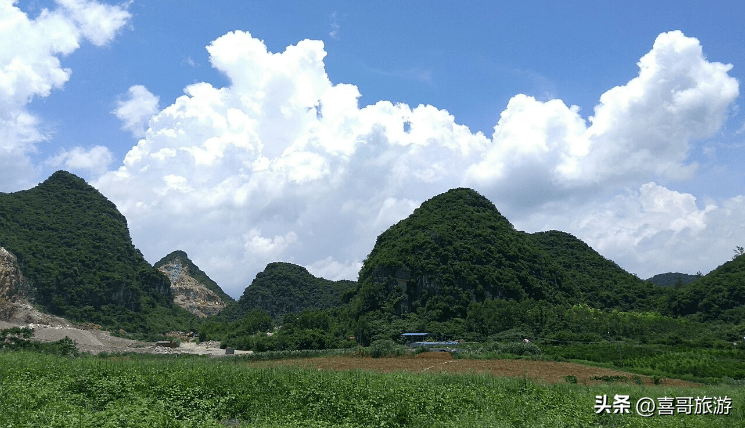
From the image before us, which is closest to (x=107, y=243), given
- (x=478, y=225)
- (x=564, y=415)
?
(x=478, y=225)

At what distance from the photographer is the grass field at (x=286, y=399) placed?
11.2 m

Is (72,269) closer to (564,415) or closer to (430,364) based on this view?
(430,364)

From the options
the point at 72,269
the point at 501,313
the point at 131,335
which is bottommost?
the point at 131,335

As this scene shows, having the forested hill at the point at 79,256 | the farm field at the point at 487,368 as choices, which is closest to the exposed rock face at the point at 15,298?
the forested hill at the point at 79,256

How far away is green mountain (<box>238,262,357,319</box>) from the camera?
12775 cm

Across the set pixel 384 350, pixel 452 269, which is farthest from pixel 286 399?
pixel 452 269

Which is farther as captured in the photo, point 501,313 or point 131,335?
point 131,335

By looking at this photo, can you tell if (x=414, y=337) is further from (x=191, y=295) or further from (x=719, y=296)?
(x=191, y=295)

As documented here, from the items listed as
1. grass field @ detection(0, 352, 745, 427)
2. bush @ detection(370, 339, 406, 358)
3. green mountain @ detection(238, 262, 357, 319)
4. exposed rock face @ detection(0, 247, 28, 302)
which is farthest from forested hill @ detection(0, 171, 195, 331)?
grass field @ detection(0, 352, 745, 427)

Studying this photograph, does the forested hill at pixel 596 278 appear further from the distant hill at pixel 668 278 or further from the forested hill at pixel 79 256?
the forested hill at pixel 79 256

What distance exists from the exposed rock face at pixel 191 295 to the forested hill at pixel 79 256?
17439 millimetres

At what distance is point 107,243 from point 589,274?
364ft

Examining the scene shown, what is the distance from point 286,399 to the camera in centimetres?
1502

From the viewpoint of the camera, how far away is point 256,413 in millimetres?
13938
